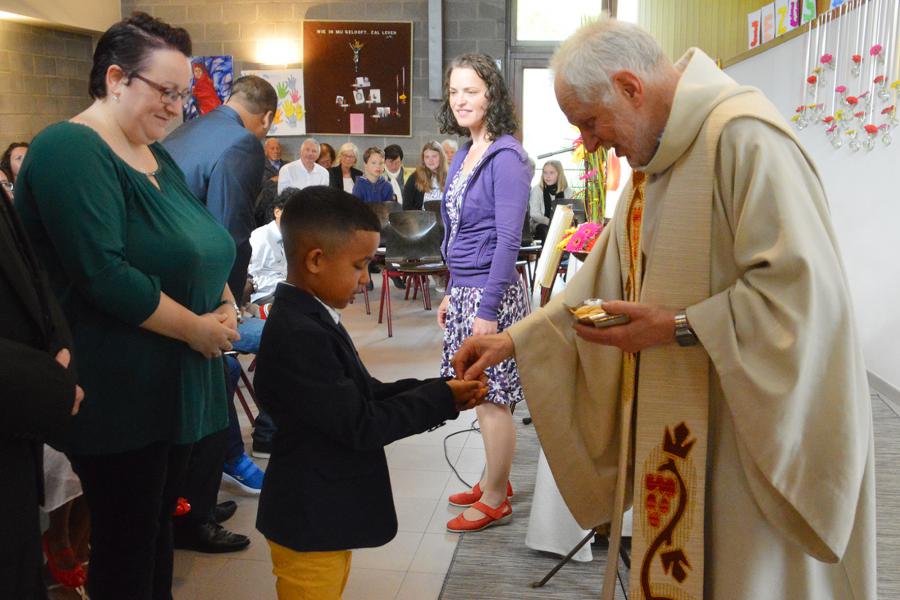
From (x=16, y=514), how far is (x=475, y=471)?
8.30ft

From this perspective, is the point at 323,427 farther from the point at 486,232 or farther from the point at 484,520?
the point at 484,520

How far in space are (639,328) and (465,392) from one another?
0.42m

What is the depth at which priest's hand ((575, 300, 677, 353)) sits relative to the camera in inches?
56.5

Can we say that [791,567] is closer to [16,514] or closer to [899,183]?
[16,514]

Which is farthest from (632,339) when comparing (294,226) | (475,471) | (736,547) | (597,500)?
(475,471)

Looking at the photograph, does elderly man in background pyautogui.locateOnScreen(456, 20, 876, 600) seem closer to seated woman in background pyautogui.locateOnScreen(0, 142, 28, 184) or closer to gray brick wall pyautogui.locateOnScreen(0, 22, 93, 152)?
seated woman in background pyautogui.locateOnScreen(0, 142, 28, 184)

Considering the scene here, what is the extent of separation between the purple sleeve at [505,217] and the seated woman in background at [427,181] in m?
5.43

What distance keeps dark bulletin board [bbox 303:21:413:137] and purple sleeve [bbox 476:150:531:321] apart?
8.35 metres

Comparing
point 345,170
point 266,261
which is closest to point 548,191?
point 345,170

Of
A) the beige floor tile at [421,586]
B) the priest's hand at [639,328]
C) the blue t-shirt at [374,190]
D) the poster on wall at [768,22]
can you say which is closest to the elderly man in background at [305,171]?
the blue t-shirt at [374,190]

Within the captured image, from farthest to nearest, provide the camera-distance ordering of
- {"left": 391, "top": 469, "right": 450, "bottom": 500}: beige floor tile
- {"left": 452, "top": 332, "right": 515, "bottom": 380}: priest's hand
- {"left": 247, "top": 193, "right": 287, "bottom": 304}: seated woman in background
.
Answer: {"left": 247, "top": 193, "right": 287, "bottom": 304}: seated woman in background
{"left": 391, "top": 469, "right": 450, "bottom": 500}: beige floor tile
{"left": 452, "top": 332, "right": 515, "bottom": 380}: priest's hand

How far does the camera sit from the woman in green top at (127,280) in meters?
1.61

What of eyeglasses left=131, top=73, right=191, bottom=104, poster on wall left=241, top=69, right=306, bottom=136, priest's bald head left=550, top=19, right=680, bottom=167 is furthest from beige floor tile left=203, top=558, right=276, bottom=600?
poster on wall left=241, top=69, right=306, bottom=136

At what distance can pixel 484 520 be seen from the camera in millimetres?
2992
